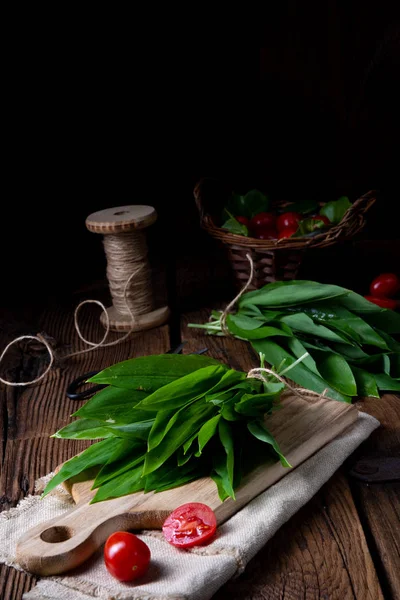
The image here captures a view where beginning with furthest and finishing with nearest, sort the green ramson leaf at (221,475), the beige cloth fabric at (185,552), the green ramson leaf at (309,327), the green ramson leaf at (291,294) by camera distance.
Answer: the green ramson leaf at (291,294) → the green ramson leaf at (309,327) → the green ramson leaf at (221,475) → the beige cloth fabric at (185,552)

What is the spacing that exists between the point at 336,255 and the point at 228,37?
1017mm

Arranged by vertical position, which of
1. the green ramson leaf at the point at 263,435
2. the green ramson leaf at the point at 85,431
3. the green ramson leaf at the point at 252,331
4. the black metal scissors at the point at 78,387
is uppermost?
the green ramson leaf at the point at 263,435

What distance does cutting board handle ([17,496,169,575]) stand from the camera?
3.67 ft

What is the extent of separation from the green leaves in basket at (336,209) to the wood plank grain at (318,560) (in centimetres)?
122

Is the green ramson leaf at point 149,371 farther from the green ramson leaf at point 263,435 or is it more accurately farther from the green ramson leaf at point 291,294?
the green ramson leaf at point 291,294

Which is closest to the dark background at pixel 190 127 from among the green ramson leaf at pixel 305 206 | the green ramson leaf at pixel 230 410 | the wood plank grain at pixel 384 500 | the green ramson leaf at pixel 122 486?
the green ramson leaf at pixel 305 206

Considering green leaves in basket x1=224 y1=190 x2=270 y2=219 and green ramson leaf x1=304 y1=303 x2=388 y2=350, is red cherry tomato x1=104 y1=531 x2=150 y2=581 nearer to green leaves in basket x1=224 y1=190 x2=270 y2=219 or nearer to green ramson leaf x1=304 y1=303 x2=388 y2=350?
green ramson leaf x1=304 y1=303 x2=388 y2=350

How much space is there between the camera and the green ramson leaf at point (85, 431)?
142 cm

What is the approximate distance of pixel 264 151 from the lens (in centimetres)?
313

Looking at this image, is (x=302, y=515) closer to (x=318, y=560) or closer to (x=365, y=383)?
(x=318, y=560)

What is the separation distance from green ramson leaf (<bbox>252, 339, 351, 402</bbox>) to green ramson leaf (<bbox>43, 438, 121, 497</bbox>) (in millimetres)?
566

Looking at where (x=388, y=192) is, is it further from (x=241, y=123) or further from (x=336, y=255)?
(x=241, y=123)

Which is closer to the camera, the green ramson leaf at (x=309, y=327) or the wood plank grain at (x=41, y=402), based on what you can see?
the wood plank grain at (x=41, y=402)

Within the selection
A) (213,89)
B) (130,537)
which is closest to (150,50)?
(213,89)
